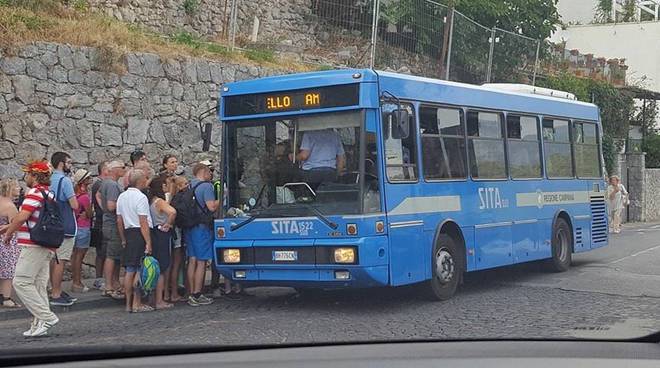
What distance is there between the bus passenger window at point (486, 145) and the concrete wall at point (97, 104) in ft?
18.9

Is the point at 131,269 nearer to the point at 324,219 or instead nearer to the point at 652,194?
the point at 324,219

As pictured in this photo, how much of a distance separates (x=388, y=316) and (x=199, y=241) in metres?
2.85

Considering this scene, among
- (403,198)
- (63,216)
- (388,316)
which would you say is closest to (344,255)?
(388,316)

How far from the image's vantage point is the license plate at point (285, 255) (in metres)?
9.33

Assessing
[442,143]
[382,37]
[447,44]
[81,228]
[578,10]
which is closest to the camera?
[442,143]

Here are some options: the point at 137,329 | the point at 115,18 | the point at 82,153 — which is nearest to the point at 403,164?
the point at 137,329

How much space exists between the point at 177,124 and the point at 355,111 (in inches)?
245

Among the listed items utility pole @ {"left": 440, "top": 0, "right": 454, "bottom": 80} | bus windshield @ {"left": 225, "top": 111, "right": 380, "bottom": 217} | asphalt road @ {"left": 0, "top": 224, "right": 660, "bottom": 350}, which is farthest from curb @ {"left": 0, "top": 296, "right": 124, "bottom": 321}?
utility pole @ {"left": 440, "top": 0, "right": 454, "bottom": 80}

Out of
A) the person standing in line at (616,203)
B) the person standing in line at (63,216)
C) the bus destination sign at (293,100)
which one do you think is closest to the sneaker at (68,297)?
the person standing in line at (63,216)

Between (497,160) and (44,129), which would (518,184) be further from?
(44,129)

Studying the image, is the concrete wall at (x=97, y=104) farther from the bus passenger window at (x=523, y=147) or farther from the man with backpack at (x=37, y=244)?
the bus passenger window at (x=523, y=147)

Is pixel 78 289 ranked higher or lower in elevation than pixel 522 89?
lower

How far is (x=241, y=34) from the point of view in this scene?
19438 millimetres

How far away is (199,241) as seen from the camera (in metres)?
10.6
